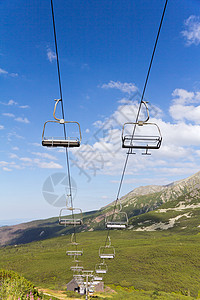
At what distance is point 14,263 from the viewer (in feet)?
504

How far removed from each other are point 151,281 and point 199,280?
19.3 metres

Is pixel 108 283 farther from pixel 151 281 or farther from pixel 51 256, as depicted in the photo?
pixel 51 256

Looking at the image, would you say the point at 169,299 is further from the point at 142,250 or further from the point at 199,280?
the point at 142,250

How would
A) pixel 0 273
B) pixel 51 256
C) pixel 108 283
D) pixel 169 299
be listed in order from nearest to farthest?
pixel 0 273 < pixel 169 299 < pixel 108 283 < pixel 51 256

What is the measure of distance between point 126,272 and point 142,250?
127 ft

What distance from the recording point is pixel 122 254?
147 metres

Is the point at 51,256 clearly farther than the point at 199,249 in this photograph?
Yes

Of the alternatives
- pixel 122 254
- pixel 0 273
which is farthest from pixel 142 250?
pixel 0 273

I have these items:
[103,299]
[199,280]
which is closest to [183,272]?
[199,280]

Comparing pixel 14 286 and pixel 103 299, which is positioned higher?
pixel 14 286

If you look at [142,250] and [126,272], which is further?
[142,250]

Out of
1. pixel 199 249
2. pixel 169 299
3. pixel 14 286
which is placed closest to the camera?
pixel 14 286

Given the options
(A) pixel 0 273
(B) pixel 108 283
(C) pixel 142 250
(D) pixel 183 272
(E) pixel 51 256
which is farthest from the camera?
(E) pixel 51 256

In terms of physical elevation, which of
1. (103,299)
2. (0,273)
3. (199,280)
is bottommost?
(199,280)
